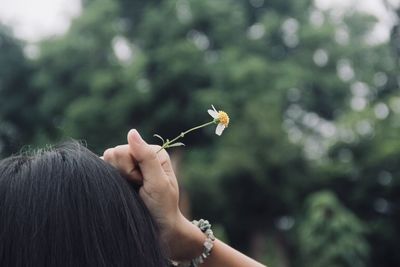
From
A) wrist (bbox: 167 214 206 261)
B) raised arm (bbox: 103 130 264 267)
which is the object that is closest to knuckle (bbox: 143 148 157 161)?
raised arm (bbox: 103 130 264 267)

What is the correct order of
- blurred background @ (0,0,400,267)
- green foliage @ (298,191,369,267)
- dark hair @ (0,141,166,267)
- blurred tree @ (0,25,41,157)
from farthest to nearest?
blurred tree @ (0,25,41,157) → blurred background @ (0,0,400,267) → green foliage @ (298,191,369,267) → dark hair @ (0,141,166,267)

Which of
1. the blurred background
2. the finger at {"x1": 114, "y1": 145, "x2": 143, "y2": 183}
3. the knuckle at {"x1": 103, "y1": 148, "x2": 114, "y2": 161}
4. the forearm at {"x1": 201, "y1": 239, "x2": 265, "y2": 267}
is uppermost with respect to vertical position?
the blurred background

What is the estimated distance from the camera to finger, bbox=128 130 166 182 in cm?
90

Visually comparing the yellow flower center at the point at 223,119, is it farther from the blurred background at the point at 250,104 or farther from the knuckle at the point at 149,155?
the blurred background at the point at 250,104

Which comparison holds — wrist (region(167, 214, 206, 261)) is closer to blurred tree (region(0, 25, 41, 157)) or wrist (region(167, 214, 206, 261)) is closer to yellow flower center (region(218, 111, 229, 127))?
yellow flower center (region(218, 111, 229, 127))

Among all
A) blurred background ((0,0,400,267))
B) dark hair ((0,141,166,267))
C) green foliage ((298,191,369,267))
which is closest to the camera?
dark hair ((0,141,166,267))

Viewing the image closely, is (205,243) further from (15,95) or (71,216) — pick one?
(15,95)

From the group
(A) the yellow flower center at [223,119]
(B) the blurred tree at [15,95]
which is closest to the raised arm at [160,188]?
(A) the yellow flower center at [223,119]

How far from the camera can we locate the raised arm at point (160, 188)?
915 millimetres

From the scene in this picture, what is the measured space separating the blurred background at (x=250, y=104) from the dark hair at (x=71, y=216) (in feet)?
29.3

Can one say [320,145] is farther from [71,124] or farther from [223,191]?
[71,124]

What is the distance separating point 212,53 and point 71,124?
4619mm

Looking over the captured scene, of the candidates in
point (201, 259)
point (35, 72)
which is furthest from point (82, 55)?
point (201, 259)

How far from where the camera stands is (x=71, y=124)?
15289 mm
